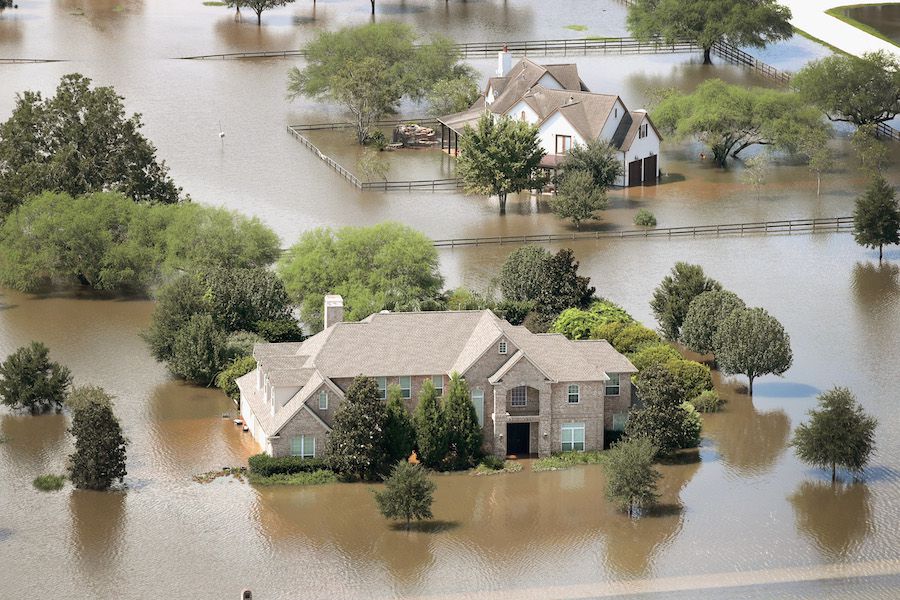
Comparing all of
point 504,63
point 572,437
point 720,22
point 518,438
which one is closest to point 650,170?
point 504,63

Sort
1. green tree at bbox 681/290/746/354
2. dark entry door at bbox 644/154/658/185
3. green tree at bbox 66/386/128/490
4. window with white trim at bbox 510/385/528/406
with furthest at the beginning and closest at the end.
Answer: dark entry door at bbox 644/154/658/185
green tree at bbox 681/290/746/354
window with white trim at bbox 510/385/528/406
green tree at bbox 66/386/128/490

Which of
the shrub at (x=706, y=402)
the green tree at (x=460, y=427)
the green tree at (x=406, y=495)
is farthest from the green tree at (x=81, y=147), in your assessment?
the green tree at (x=406, y=495)

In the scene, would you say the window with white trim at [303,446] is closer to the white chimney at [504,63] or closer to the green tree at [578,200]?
the green tree at [578,200]

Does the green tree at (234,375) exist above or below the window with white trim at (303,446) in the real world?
above

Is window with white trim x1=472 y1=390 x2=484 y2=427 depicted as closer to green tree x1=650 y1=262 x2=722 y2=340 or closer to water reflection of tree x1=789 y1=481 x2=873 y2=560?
water reflection of tree x1=789 y1=481 x2=873 y2=560

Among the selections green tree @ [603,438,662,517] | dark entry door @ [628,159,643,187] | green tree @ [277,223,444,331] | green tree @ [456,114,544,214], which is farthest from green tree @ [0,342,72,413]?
dark entry door @ [628,159,643,187]

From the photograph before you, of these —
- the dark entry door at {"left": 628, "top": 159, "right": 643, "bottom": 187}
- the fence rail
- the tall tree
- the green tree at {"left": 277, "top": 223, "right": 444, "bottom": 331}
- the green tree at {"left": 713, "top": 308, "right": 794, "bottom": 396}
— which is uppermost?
the tall tree
